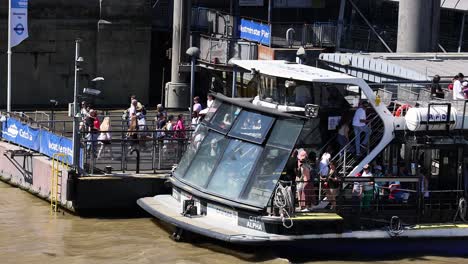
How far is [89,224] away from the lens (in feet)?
89.6

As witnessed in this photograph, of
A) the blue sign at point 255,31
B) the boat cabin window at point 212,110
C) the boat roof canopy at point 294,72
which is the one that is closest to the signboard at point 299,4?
the blue sign at point 255,31

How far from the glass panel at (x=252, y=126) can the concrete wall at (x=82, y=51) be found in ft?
55.4

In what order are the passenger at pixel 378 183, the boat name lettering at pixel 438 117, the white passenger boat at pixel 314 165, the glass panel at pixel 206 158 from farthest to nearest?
the glass panel at pixel 206 158 → the boat name lettering at pixel 438 117 → the passenger at pixel 378 183 → the white passenger boat at pixel 314 165

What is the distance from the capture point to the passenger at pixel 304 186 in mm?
24344

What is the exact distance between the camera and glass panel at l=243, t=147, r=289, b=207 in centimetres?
2431

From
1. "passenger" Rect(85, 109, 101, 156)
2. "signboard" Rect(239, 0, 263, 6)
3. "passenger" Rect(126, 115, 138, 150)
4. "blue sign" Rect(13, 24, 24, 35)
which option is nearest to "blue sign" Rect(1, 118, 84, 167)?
"passenger" Rect(85, 109, 101, 156)

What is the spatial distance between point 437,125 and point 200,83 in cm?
1824

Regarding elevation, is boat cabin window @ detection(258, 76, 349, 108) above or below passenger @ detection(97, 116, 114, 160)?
above

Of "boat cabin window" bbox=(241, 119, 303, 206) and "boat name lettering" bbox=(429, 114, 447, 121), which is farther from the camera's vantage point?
"boat name lettering" bbox=(429, 114, 447, 121)

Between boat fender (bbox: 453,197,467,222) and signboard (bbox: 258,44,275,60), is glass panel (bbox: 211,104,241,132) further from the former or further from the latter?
signboard (bbox: 258,44,275,60)

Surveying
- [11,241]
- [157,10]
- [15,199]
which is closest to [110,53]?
[157,10]

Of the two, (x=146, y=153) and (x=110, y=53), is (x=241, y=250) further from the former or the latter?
(x=110, y=53)

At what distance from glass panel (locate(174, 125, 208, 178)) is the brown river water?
131 cm

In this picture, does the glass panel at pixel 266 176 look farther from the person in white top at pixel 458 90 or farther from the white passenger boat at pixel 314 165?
the person in white top at pixel 458 90
